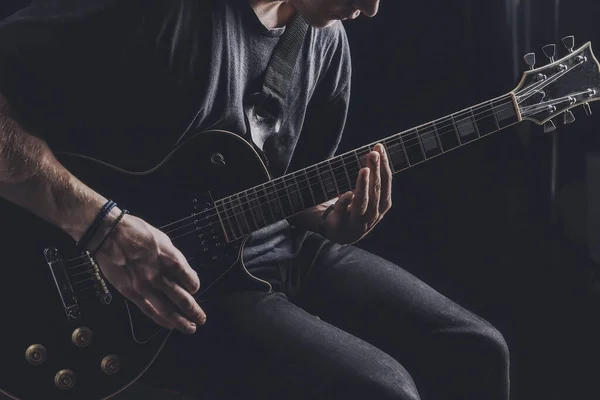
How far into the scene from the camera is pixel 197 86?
113cm

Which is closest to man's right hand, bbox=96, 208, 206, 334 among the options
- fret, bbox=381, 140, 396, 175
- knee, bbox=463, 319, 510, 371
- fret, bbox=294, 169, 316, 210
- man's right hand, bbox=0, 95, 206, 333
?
man's right hand, bbox=0, 95, 206, 333

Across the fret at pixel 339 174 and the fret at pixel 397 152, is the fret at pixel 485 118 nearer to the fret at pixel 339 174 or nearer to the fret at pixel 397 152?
the fret at pixel 397 152

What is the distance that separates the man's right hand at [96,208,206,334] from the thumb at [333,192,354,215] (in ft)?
0.93

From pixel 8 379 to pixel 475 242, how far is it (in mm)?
946

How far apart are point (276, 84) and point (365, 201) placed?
0.82 feet

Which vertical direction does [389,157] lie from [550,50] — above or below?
below

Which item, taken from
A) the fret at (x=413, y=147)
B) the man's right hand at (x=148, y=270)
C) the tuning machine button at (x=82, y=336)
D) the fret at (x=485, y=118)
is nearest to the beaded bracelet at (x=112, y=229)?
the man's right hand at (x=148, y=270)

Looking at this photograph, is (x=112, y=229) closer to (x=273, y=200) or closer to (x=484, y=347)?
(x=273, y=200)

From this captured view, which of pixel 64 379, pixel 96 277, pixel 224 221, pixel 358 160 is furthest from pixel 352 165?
pixel 64 379

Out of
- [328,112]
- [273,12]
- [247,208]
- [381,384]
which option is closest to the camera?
[381,384]

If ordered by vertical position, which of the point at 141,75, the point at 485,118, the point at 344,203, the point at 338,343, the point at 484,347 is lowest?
the point at 484,347

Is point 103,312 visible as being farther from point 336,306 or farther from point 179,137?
point 336,306

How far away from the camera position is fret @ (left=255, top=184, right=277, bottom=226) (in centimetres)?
113

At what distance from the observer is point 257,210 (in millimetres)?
1131
